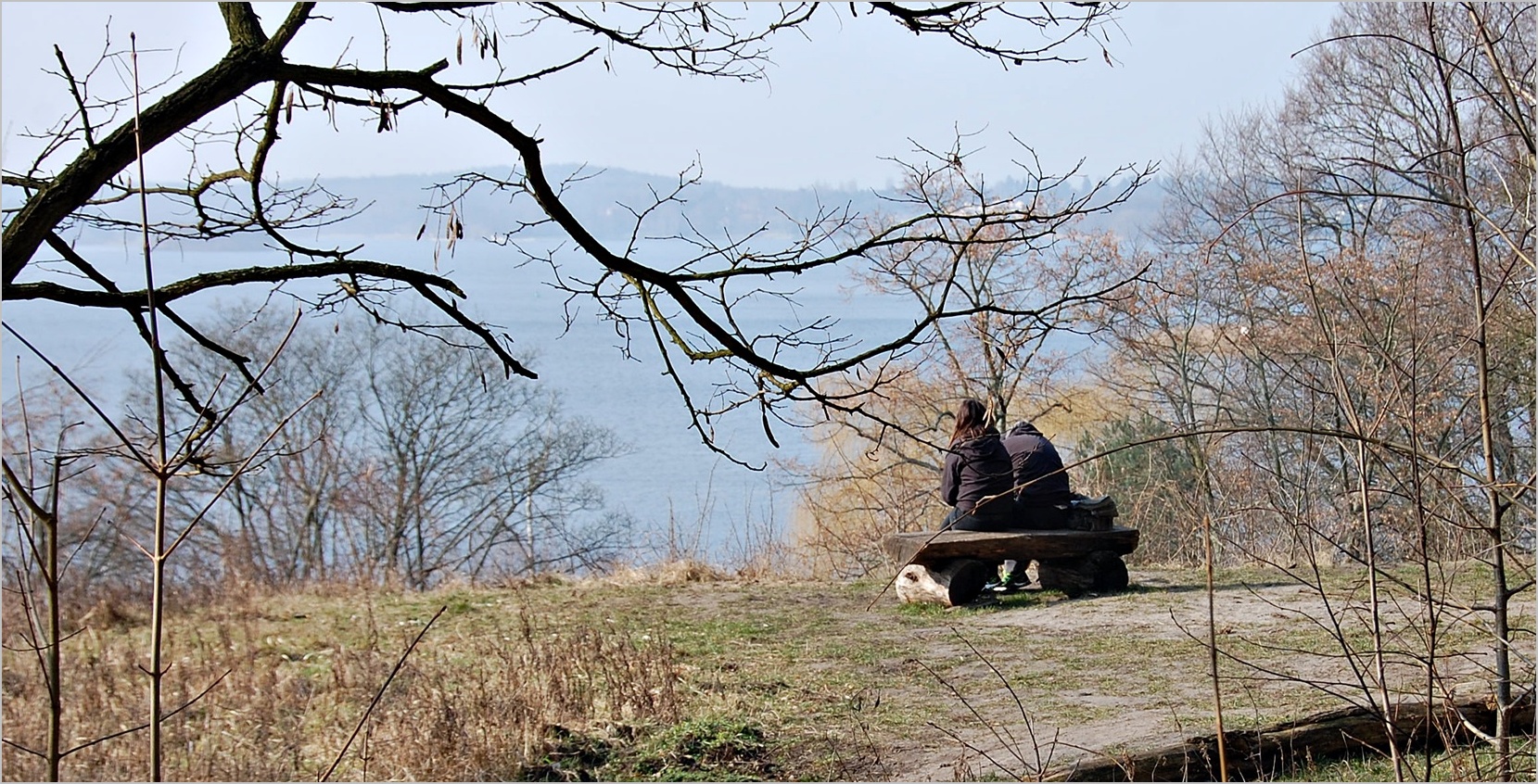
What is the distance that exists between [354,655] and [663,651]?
2.34 metres

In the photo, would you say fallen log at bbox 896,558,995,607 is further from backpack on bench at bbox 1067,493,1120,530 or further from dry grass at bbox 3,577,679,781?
dry grass at bbox 3,577,679,781

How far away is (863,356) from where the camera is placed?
4.08 meters

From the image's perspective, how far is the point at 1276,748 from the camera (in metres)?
4.87

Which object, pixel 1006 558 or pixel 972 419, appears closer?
pixel 1006 558

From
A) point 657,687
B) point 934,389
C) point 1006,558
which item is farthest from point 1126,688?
point 934,389

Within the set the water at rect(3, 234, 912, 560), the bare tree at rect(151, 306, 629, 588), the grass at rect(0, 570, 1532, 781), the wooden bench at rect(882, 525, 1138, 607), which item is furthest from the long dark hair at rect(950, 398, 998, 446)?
the bare tree at rect(151, 306, 629, 588)

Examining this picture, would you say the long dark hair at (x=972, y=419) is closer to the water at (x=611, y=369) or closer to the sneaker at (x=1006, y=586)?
the water at (x=611, y=369)

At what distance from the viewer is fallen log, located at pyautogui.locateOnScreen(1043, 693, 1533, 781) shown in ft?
15.5

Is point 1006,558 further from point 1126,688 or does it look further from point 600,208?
point 600,208

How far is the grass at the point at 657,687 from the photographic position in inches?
225

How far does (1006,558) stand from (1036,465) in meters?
0.75

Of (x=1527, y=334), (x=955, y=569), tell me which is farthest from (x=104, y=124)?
(x=1527, y=334)

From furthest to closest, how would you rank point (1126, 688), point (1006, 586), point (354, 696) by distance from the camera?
point (1006, 586)
point (354, 696)
point (1126, 688)

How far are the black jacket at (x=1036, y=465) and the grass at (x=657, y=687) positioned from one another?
72 cm
